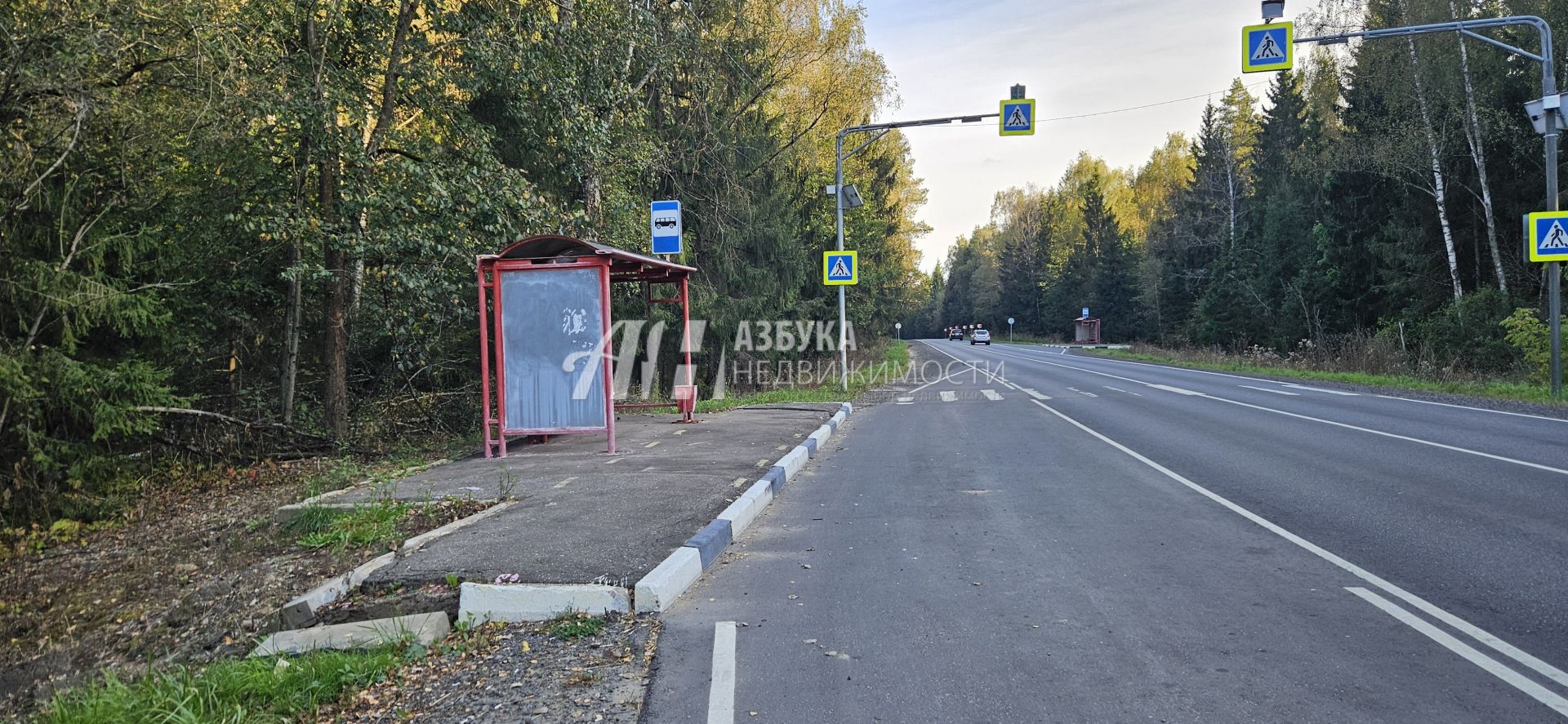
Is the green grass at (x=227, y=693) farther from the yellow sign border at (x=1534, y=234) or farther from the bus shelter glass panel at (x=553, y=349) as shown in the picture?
the yellow sign border at (x=1534, y=234)

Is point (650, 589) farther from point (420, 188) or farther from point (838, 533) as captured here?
point (420, 188)

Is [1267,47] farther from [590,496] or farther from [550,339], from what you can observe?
[590,496]

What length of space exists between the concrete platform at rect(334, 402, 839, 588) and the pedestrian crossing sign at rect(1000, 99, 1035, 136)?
24.3 feet

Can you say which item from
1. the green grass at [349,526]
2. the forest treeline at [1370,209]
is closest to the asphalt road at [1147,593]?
the green grass at [349,526]

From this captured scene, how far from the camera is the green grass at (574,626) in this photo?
14.4 feet

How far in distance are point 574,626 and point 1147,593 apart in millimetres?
3418

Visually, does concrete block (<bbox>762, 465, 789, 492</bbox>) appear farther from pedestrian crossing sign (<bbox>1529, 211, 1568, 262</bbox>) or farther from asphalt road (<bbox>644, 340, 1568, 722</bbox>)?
pedestrian crossing sign (<bbox>1529, 211, 1568, 262</bbox>)

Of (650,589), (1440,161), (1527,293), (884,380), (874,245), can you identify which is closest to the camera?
(650,589)

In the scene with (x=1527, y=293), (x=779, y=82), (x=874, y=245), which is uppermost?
(x=779, y=82)

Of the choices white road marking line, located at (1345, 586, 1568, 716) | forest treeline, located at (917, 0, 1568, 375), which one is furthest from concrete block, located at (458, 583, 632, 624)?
forest treeline, located at (917, 0, 1568, 375)

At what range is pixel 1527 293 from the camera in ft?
78.7

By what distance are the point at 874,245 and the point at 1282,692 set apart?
35222 millimetres

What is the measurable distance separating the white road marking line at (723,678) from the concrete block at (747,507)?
194 cm

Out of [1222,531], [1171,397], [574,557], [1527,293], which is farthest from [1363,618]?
[1527,293]
